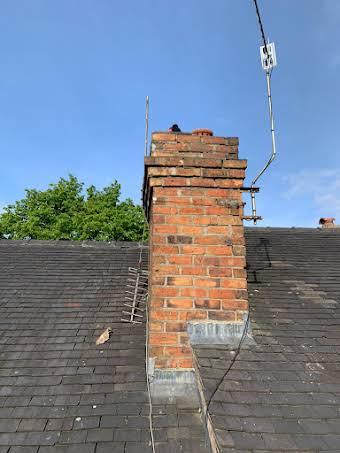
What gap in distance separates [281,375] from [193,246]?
1.26m

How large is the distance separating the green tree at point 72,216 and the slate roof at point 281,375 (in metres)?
20.1

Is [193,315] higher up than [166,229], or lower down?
lower down

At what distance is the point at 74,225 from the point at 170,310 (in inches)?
876

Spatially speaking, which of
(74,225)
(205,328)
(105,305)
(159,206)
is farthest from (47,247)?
(74,225)

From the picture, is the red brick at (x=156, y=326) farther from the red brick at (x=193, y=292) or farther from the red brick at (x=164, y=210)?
the red brick at (x=164, y=210)

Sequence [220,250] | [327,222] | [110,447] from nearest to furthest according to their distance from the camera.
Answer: [110,447], [220,250], [327,222]

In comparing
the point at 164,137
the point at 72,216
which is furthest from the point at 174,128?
the point at 72,216

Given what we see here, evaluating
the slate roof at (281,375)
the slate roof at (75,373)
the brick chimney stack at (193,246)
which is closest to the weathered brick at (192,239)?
the brick chimney stack at (193,246)

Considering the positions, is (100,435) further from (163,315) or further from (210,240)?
(210,240)

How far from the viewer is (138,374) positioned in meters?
3.00

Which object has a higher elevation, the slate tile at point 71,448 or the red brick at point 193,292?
the red brick at point 193,292

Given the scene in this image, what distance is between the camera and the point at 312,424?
2.08 meters

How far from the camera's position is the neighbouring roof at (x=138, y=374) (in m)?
2.16

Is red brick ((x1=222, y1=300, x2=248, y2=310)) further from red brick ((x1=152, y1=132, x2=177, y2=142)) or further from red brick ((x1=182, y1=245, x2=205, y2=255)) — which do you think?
red brick ((x1=152, y1=132, x2=177, y2=142))
